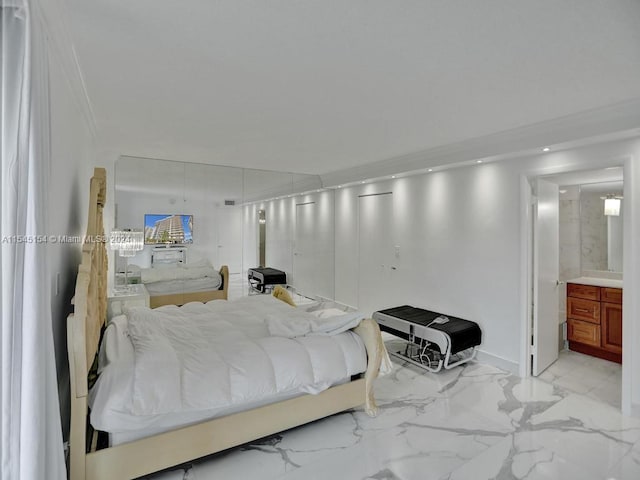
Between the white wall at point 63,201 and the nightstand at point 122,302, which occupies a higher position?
the white wall at point 63,201

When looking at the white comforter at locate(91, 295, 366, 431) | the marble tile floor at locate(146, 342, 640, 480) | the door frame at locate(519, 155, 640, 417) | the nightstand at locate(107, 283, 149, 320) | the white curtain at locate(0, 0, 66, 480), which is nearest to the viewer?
the white curtain at locate(0, 0, 66, 480)

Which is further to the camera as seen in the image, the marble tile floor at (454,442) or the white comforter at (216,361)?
the marble tile floor at (454,442)

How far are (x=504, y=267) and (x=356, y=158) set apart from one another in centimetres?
238

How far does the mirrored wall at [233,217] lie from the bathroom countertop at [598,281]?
149 inches

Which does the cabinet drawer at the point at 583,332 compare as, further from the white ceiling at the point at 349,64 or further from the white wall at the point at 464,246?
the white ceiling at the point at 349,64

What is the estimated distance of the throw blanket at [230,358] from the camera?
6.81 ft

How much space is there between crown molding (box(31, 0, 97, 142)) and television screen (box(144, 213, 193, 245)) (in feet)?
6.49

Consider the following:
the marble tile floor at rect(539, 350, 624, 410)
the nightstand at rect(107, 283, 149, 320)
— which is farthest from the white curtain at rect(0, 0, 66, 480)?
the marble tile floor at rect(539, 350, 624, 410)

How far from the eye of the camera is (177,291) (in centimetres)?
478

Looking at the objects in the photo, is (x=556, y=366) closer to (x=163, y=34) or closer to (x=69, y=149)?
(x=163, y=34)

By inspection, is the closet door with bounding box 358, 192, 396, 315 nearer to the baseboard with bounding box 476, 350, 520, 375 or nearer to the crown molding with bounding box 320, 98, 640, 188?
the crown molding with bounding box 320, 98, 640, 188

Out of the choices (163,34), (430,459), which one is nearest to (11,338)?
(163,34)

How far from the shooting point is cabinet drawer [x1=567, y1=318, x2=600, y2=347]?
4.21m

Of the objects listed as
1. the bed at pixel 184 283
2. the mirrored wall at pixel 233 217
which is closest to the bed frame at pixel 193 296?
the bed at pixel 184 283
